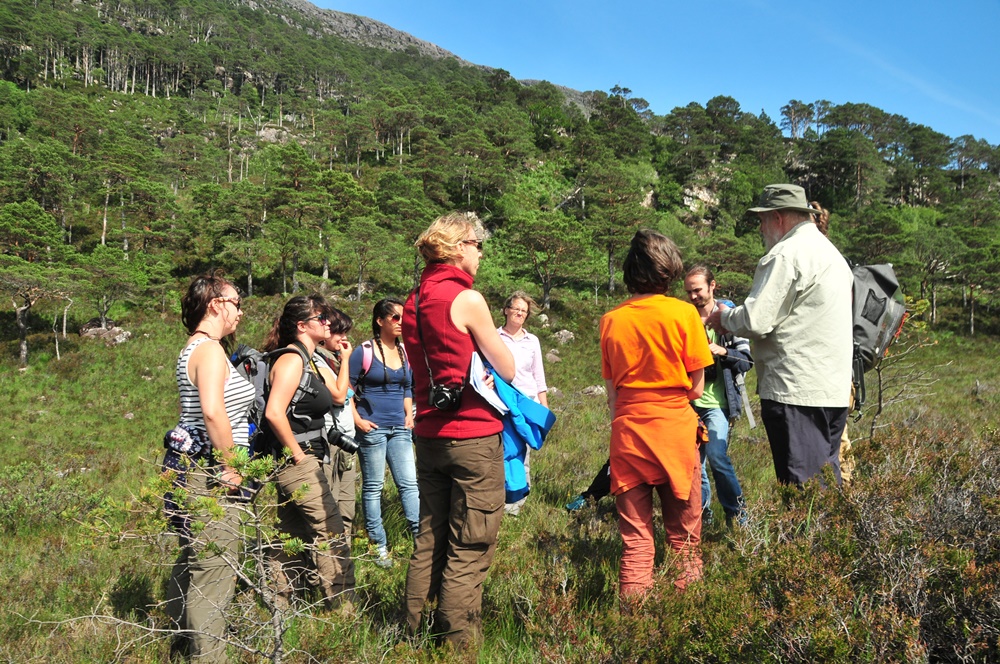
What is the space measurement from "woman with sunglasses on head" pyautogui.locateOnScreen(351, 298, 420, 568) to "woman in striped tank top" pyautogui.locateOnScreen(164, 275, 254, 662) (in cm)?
115

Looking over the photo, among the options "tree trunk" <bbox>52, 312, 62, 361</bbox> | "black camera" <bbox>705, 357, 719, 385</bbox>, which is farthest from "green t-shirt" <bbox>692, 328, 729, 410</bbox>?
"tree trunk" <bbox>52, 312, 62, 361</bbox>

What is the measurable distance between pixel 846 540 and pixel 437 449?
53.9 inches

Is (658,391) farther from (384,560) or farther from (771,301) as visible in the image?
(384,560)

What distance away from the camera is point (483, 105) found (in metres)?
63.1

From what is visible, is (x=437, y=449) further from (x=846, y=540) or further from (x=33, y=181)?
(x=33, y=181)

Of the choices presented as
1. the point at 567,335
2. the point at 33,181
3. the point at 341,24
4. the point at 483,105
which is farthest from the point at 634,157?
the point at 341,24

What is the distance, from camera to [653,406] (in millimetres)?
2143

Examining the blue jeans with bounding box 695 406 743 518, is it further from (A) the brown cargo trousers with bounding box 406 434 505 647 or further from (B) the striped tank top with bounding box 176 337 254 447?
(B) the striped tank top with bounding box 176 337 254 447

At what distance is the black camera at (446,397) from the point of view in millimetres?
2004

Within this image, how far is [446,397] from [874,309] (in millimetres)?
2041

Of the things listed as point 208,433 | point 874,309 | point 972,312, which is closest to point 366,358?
point 208,433

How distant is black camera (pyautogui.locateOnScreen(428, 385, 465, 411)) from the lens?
78.9 inches

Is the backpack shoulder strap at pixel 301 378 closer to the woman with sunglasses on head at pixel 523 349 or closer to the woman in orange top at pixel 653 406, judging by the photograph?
the woman in orange top at pixel 653 406

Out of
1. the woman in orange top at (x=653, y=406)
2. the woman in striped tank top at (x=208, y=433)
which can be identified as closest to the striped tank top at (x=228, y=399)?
the woman in striped tank top at (x=208, y=433)
